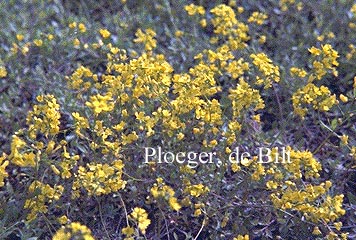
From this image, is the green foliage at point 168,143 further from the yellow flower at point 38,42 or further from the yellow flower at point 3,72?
the yellow flower at point 3,72

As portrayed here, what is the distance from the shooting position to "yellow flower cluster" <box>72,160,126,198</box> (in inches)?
101

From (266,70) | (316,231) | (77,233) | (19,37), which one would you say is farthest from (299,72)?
(19,37)

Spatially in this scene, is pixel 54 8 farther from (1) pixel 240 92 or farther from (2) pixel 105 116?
(1) pixel 240 92

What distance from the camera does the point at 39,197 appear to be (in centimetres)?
268

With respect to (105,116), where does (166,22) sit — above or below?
above

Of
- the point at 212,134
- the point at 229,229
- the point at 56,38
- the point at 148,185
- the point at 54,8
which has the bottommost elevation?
the point at 229,229

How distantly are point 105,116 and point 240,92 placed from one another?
2.17 ft

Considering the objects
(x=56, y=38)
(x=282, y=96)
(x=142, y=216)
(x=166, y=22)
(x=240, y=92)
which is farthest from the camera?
(x=166, y=22)

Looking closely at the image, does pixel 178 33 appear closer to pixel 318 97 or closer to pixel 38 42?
pixel 38 42

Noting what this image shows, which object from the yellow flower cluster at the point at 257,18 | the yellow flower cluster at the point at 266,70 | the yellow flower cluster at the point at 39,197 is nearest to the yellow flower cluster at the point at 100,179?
the yellow flower cluster at the point at 39,197

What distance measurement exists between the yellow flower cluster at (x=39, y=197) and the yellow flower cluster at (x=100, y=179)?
113 millimetres

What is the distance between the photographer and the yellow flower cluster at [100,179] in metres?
2.56

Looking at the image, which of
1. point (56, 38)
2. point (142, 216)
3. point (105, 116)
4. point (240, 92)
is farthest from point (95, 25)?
point (142, 216)

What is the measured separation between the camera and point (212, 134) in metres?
3.08
